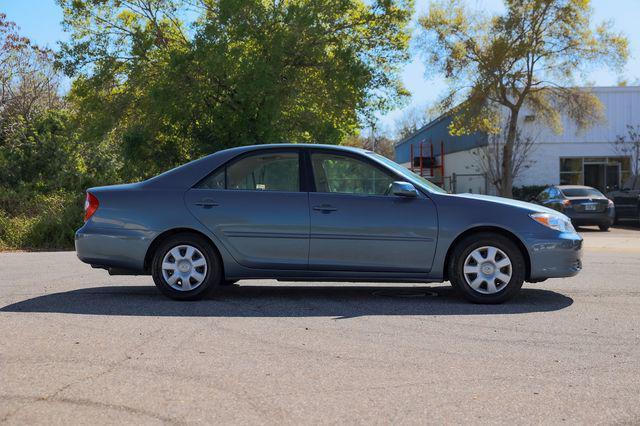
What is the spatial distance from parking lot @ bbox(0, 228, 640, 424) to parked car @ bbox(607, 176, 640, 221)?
1698 centimetres

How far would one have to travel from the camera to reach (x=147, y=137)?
23.4 meters

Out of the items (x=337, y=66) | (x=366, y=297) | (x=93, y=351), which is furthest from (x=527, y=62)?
(x=93, y=351)

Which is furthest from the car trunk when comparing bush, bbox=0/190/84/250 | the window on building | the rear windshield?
the window on building

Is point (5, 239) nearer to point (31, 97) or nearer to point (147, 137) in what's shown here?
point (147, 137)

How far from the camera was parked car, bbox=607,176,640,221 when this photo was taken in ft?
76.0

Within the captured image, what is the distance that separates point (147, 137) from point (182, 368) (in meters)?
19.8

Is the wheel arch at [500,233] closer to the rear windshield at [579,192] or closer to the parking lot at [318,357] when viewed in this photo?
the parking lot at [318,357]

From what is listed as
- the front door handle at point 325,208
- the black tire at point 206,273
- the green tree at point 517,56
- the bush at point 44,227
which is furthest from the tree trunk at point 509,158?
the black tire at point 206,273

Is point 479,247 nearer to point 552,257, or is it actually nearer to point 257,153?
point 552,257

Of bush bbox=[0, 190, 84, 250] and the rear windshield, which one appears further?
the rear windshield

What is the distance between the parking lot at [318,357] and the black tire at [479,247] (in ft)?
0.46

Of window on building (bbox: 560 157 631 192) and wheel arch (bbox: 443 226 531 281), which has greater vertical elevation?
window on building (bbox: 560 157 631 192)

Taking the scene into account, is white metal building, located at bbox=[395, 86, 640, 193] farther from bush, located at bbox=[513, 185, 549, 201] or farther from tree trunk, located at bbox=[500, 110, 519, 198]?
tree trunk, located at bbox=[500, 110, 519, 198]

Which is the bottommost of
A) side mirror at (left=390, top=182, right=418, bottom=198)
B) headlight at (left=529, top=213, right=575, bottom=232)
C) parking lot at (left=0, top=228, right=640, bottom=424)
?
parking lot at (left=0, top=228, right=640, bottom=424)
